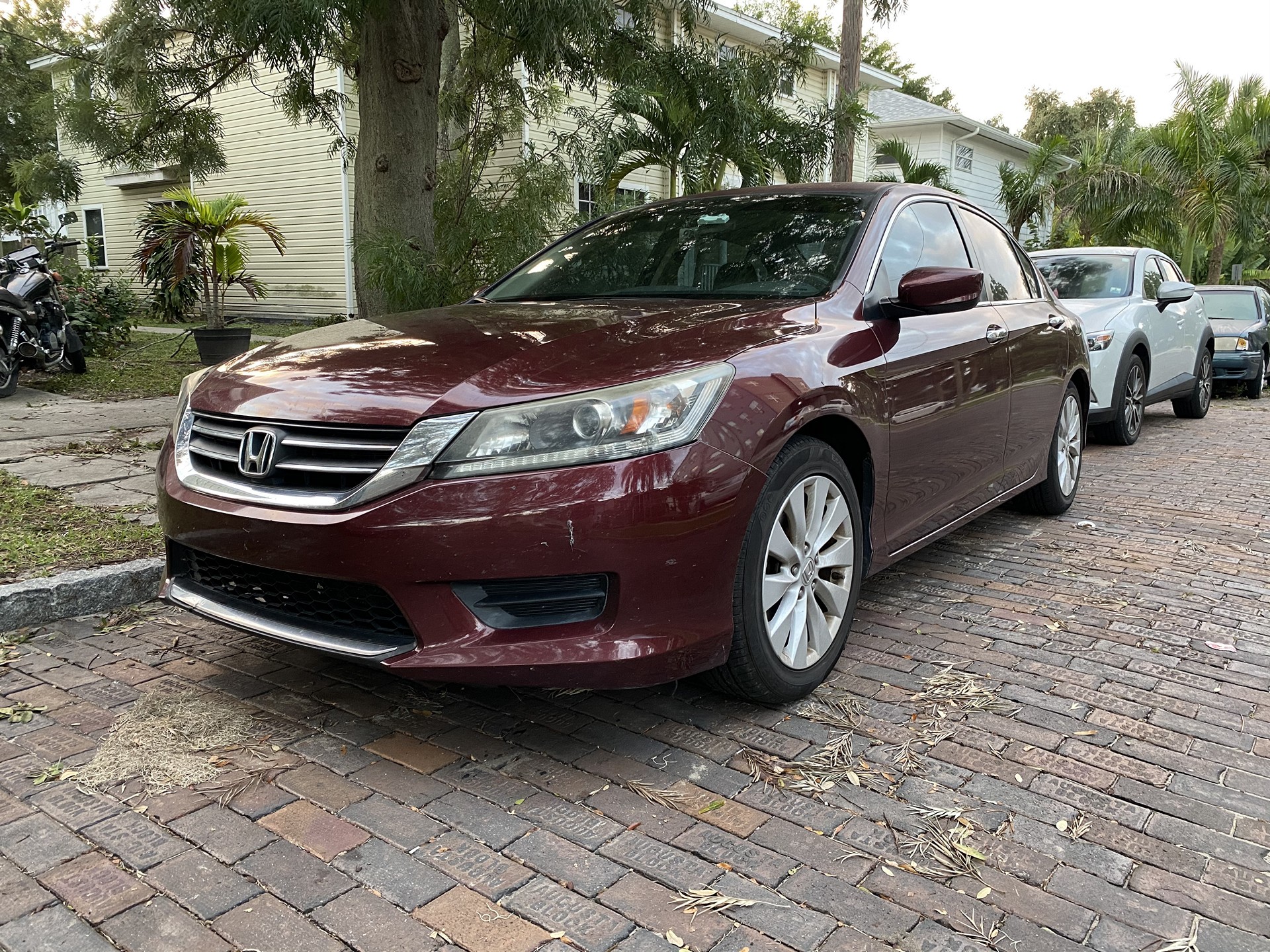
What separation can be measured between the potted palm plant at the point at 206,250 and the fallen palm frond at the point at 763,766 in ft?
32.4

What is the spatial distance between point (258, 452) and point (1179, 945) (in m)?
2.54

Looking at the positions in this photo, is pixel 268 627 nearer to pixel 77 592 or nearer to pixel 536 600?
pixel 536 600

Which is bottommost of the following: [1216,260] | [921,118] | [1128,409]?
[1128,409]

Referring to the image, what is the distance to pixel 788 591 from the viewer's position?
10.0 ft

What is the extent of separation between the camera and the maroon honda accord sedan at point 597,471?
8.40 feet

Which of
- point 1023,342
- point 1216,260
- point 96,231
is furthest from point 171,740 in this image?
point 96,231

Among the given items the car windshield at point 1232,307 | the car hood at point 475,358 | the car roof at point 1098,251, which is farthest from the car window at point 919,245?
the car windshield at point 1232,307

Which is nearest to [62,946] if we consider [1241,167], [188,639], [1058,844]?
[188,639]

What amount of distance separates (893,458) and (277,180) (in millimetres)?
17231

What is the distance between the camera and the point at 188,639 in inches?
146

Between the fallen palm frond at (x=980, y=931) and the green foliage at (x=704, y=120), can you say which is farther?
the green foliage at (x=704, y=120)

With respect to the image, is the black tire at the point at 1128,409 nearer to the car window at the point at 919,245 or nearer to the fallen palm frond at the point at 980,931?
the car window at the point at 919,245

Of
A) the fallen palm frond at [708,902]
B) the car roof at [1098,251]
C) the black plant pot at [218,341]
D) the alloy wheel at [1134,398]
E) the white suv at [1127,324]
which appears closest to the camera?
the fallen palm frond at [708,902]

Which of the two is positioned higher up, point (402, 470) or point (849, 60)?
point (849, 60)
